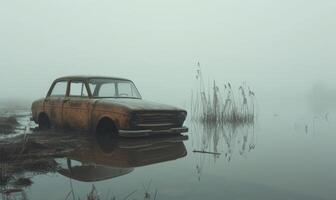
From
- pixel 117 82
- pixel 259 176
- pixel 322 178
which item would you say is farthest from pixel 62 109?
pixel 322 178

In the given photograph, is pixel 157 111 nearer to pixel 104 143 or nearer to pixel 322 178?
pixel 104 143

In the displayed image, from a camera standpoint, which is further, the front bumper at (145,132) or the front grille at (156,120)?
the front grille at (156,120)

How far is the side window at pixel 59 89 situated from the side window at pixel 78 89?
36 centimetres

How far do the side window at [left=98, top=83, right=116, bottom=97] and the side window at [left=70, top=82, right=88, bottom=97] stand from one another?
398mm

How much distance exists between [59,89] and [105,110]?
2756 millimetres

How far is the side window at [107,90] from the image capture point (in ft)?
32.8

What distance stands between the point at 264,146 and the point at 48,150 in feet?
16.5

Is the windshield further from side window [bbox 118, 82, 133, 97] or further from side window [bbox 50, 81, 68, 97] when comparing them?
side window [bbox 50, 81, 68, 97]

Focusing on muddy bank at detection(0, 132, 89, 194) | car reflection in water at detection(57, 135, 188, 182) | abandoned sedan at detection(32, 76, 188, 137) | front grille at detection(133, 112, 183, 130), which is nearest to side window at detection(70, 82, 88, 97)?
abandoned sedan at detection(32, 76, 188, 137)

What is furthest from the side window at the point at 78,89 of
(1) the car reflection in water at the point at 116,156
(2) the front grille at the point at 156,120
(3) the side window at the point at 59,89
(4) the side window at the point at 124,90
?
(2) the front grille at the point at 156,120

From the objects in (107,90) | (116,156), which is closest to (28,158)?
(116,156)

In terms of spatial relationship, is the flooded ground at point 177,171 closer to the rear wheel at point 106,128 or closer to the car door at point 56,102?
the rear wheel at point 106,128

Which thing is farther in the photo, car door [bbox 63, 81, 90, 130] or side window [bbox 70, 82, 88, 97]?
side window [bbox 70, 82, 88, 97]

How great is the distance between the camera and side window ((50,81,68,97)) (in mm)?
10953
